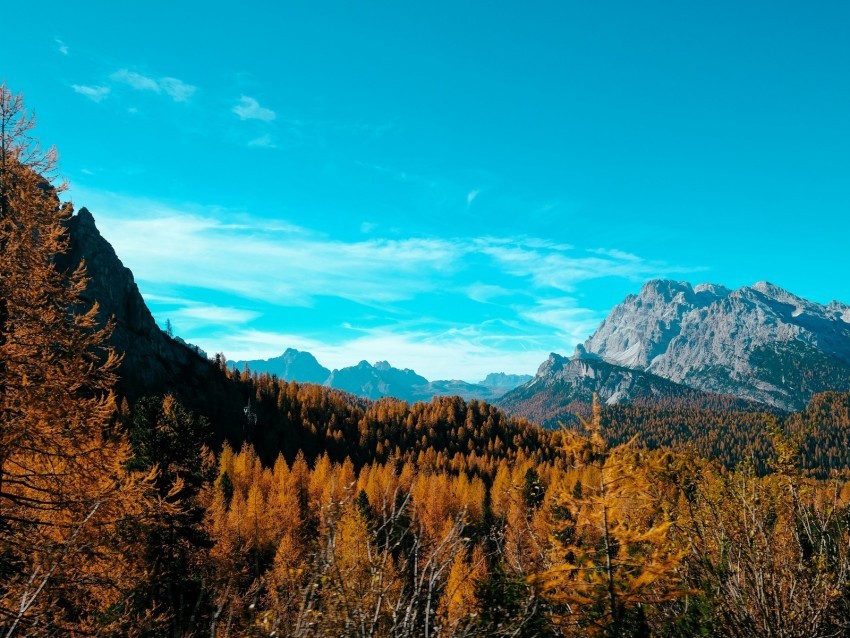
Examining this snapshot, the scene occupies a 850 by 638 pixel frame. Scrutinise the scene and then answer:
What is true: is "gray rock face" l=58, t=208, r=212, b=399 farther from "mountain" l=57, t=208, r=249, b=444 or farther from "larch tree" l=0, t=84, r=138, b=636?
"larch tree" l=0, t=84, r=138, b=636

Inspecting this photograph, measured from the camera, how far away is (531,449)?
146125 mm

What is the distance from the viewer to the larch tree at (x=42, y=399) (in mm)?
8086

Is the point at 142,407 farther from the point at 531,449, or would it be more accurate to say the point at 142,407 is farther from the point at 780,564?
the point at 531,449

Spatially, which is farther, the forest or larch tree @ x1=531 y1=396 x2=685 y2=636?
larch tree @ x1=531 y1=396 x2=685 y2=636

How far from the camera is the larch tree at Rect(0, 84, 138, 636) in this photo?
318 inches

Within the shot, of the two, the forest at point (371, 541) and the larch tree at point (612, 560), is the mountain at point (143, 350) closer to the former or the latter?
the forest at point (371, 541)

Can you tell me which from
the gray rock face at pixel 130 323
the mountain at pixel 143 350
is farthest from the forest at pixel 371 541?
the gray rock face at pixel 130 323

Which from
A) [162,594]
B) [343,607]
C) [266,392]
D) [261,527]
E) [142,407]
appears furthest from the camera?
[266,392]

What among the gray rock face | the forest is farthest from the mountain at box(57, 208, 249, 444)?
the forest

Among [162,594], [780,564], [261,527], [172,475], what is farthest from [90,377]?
[261,527]

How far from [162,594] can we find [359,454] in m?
105

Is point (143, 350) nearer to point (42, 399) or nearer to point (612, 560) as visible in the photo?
point (42, 399)

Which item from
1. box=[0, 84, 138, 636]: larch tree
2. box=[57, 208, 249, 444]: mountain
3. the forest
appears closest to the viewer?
the forest

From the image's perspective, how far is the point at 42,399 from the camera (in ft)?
27.3
